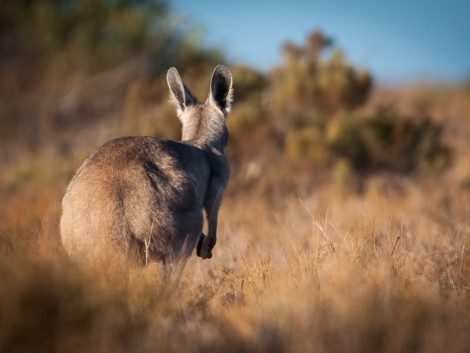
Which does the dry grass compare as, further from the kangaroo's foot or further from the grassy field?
the kangaroo's foot

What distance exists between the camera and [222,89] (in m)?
6.12

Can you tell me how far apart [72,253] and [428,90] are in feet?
96.6

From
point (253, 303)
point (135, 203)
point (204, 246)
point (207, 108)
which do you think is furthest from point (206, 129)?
point (253, 303)

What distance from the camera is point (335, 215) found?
300 inches

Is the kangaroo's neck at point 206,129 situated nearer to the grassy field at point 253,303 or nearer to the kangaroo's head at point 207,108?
the kangaroo's head at point 207,108

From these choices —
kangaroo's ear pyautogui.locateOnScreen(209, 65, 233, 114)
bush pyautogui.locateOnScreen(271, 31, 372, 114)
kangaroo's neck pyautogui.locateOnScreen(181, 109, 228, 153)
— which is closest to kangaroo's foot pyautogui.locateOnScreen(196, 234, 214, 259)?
kangaroo's neck pyautogui.locateOnScreen(181, 109, 228, 153)

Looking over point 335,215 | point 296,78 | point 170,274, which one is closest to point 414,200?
point 335,215

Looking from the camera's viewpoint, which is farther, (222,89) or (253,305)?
(222,89)

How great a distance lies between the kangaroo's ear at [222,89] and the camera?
19.2ft

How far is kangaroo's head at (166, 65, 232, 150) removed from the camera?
5.86 metres

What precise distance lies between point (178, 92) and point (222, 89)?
443 millimetres

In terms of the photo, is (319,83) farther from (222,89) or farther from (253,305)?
(253,305)

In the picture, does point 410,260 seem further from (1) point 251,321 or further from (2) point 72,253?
(2) point 72,253

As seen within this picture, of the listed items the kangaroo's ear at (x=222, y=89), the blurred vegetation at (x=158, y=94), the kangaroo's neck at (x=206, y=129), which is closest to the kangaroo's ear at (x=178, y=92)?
the kangaroo's neck at (x=206, y=129)
